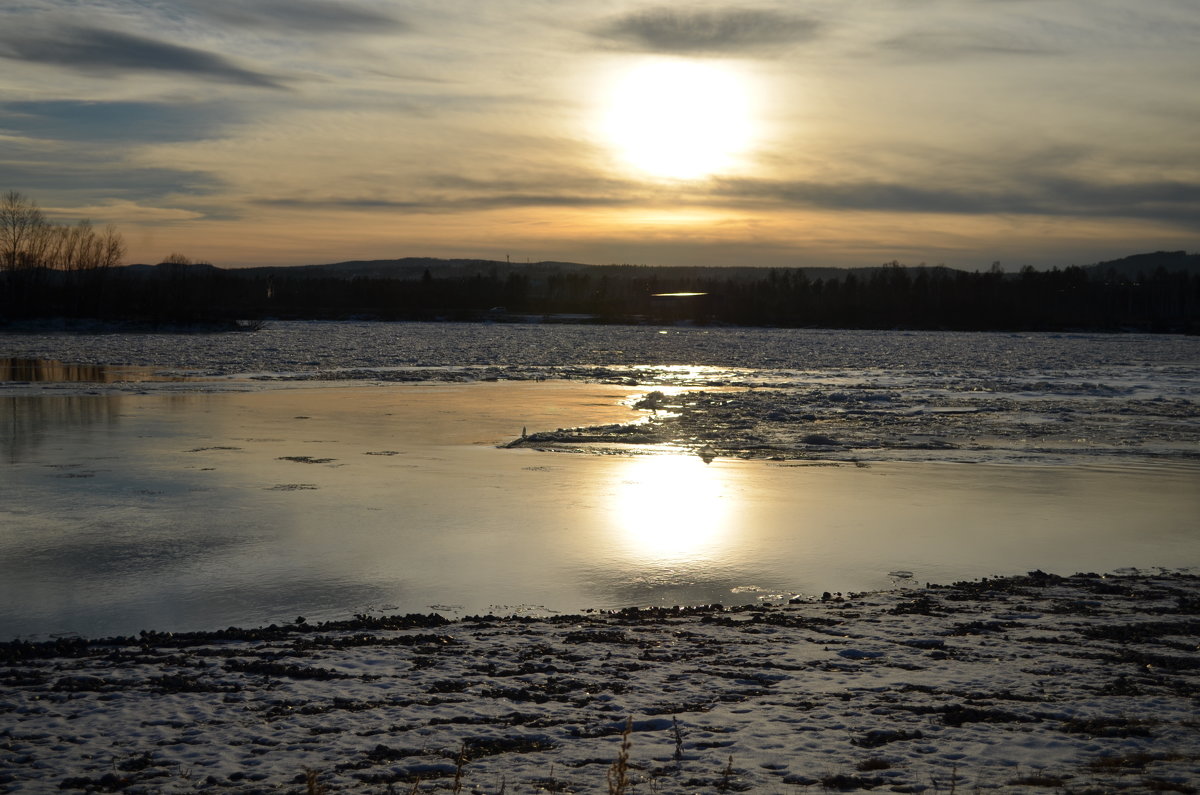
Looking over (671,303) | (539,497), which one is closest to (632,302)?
(671,303)

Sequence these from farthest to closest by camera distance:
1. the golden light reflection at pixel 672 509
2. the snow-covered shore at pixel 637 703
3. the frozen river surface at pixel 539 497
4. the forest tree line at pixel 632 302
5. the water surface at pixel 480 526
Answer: the forest tree line at pixel 632 302, the golden light reflection at pixel 672 509, the frozen river surface at pixel 539 497, the water surface at pixel 480 526, the snow-covered shore at pixel 637 703

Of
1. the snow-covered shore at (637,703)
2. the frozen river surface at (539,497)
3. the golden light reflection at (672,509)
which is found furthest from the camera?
the golden light reflection at (672,509)

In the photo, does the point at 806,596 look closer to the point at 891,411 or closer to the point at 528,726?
the point at 528,726

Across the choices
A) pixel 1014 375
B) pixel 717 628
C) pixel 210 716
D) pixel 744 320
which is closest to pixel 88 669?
pixel 210 716

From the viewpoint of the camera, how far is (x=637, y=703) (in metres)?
6.32

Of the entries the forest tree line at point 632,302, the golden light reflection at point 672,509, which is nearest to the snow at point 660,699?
the golden light reflection at point 672,509

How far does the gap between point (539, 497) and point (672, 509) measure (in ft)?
→ 6.02

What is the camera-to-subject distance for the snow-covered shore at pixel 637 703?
5.27 metres

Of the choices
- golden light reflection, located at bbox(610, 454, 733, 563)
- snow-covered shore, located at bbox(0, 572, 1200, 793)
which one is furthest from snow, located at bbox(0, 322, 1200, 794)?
golden light reflection, located at bbox(610, 454, 733, 563)

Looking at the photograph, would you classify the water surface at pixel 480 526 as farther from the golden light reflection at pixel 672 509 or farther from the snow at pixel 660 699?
the snow at pixel 660 699

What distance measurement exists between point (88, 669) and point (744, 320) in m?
131

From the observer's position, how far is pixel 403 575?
958 centimetres

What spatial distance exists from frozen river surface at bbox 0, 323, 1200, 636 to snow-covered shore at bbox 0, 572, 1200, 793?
1.01m

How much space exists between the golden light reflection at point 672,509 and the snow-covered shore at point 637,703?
2.62 meters
